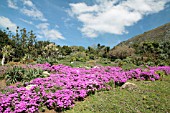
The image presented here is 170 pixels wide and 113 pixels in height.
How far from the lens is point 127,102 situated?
6.88 meters

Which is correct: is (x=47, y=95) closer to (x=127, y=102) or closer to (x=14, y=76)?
(x=127, y=102)

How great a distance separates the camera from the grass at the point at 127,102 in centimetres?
625

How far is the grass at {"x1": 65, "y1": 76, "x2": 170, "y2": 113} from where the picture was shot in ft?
20.5

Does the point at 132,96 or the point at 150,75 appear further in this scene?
the point at 150,75

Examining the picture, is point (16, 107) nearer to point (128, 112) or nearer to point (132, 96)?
point (128, 112)

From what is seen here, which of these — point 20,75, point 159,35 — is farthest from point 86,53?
point 159,35

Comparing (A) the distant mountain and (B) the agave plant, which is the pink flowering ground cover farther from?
(A) the distant mountain

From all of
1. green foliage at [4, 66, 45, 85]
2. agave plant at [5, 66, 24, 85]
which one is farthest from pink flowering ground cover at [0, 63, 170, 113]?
agave plant at [5, 66, 24, 85]

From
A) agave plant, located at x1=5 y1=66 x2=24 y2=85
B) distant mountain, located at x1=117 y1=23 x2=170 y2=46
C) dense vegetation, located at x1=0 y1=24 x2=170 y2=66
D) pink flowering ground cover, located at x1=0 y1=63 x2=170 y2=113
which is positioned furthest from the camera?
distant mountain, located at x1=117 y1=23 x2=170 y2=46

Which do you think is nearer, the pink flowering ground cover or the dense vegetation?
the pink flowering ground cover

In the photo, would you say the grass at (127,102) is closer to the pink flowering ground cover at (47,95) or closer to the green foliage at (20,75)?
the pink flowering ground cover at (47,95)

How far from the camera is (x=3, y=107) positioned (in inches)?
243

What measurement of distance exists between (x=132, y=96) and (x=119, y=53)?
2519 cm

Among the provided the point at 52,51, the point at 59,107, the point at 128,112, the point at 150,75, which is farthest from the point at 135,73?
the point at 52,51
